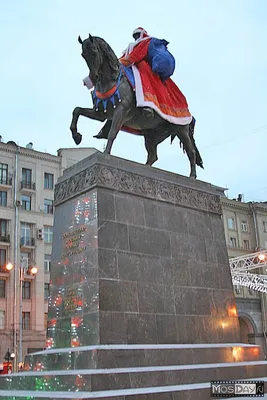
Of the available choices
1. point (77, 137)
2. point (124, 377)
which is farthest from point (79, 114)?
point (124, 377)

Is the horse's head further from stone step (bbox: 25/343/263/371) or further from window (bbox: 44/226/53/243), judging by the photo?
window (bbox: 44/226/53/243)

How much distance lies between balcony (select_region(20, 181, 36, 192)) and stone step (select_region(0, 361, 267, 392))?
105 ft

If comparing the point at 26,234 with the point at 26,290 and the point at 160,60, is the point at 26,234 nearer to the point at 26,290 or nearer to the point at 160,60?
the point at 26,290

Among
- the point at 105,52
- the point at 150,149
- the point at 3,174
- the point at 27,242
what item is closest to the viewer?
the point at 105,52

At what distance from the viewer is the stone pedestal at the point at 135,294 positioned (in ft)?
29.6

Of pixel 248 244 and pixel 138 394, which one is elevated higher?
pixel 248 244

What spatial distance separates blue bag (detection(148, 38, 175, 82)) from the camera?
12.3m

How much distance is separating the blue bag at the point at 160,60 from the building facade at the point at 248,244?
3753 centimetres

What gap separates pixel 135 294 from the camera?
10133mm

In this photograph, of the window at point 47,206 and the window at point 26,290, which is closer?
the window at point 26,290

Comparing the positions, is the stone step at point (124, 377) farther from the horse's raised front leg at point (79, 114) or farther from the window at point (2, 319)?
the window at point (2, 319)

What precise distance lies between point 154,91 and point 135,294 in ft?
15.1

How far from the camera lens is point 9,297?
38.1 metres

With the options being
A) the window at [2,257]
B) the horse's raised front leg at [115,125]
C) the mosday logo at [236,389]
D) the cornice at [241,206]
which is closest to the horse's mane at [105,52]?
the horse's raised front leg at [115,125]
